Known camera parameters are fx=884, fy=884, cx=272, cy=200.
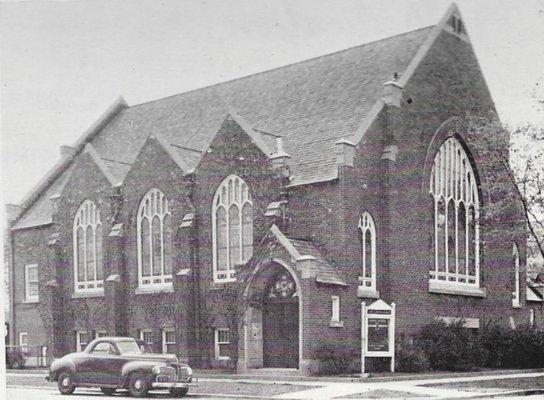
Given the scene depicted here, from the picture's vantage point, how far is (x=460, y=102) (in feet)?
96.8

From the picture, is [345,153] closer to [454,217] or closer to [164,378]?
[454,217]

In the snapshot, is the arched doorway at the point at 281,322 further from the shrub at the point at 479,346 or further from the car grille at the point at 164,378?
the car grille at the point at 164,378

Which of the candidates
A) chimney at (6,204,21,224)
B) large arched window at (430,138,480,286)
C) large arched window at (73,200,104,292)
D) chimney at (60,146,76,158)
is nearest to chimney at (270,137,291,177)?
large arched window at (430,138,480,286)

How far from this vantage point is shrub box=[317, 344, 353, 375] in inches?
986

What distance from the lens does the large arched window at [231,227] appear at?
92.1 ft

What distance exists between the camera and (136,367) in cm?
2070

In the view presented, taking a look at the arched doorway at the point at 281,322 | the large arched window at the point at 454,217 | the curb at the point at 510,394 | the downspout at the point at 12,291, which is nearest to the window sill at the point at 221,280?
the arched doorway at the point at 281,322

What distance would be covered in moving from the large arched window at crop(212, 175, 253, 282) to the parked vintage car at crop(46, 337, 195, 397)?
693cm

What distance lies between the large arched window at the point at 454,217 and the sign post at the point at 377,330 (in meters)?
4.19

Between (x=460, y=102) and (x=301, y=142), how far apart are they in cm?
561

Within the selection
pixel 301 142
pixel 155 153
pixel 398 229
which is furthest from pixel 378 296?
pixel 155 153

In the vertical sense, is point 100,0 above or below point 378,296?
above

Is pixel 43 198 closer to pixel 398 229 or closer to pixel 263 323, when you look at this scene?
pixel 263 323

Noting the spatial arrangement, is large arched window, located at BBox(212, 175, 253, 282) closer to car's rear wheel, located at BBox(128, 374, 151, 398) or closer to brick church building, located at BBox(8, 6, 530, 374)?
brick church building, located at BBox(8, 6, 530, 374)
